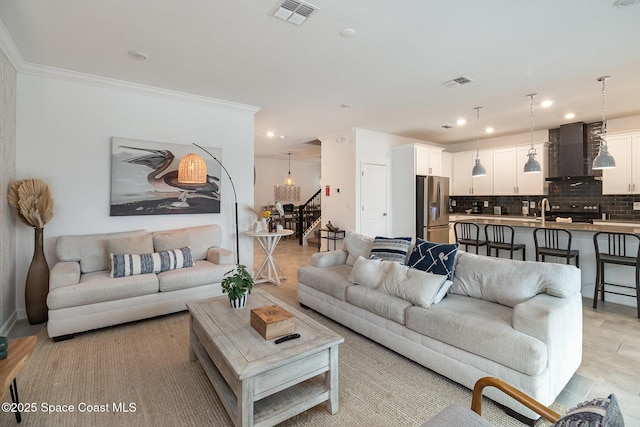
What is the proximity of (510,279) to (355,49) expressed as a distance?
8.15 ft

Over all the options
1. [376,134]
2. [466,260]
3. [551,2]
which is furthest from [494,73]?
[376,134]

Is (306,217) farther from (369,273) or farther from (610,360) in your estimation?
(610,360)

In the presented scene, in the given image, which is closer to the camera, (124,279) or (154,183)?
(124,279)

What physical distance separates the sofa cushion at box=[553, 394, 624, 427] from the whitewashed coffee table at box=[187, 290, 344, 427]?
1204 millimetres

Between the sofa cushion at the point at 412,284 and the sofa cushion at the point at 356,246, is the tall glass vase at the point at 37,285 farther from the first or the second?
the sofa cushion at the point at 412,284

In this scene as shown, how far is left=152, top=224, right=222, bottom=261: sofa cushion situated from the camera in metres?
3.83

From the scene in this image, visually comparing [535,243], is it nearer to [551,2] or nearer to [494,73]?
[494,73]

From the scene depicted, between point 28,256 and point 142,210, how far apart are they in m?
1.23

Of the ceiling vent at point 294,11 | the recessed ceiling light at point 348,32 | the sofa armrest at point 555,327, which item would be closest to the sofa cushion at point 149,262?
the ceiling vent at point 294,11

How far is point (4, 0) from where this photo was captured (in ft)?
7.43

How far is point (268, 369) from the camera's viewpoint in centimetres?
164

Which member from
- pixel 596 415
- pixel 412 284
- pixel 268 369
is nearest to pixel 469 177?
pixel 412 284

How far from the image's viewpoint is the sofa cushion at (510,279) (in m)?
2.22

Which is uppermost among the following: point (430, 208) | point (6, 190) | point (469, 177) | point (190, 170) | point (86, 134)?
point (86, 134)
